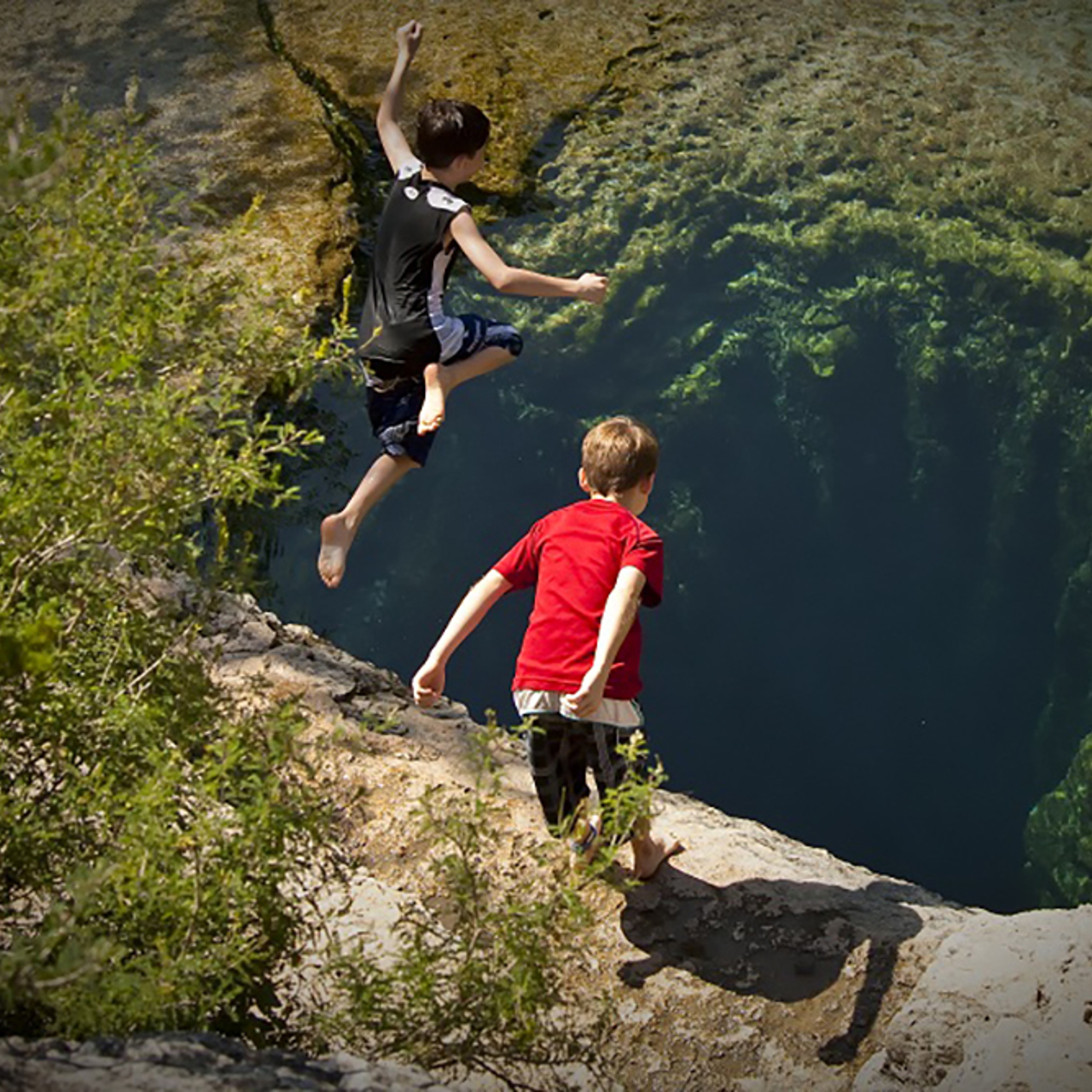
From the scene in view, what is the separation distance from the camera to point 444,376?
381 centimetres

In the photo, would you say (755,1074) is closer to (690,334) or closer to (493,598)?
(493,598)

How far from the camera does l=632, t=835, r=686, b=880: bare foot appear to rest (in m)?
3.02

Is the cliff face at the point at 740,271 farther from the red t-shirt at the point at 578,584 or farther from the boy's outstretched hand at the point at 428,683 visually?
the red t-shirt at the point at 578,584

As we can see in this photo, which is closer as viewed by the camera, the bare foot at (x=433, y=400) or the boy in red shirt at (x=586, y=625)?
the boy in red shirt at (x=586, y=625)

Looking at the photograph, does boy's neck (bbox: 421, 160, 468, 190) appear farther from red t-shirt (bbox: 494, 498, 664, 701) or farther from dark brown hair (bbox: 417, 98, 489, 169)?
red t-shirt (bbox: 494, 498, 664, 701)

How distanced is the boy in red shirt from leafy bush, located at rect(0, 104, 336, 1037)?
628 millimetres

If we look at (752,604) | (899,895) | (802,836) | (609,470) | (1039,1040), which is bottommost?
(802,836)

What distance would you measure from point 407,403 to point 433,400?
22 cm

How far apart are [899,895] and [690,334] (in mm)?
2468

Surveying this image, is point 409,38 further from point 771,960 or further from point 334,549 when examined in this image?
point 771,960

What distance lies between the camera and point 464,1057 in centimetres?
217

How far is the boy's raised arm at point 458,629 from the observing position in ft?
9.66

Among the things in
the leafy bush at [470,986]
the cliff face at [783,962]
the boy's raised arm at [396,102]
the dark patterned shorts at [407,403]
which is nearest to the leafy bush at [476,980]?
the leafy bush at [470,986]

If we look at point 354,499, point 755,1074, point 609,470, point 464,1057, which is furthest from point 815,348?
point 464,1057
